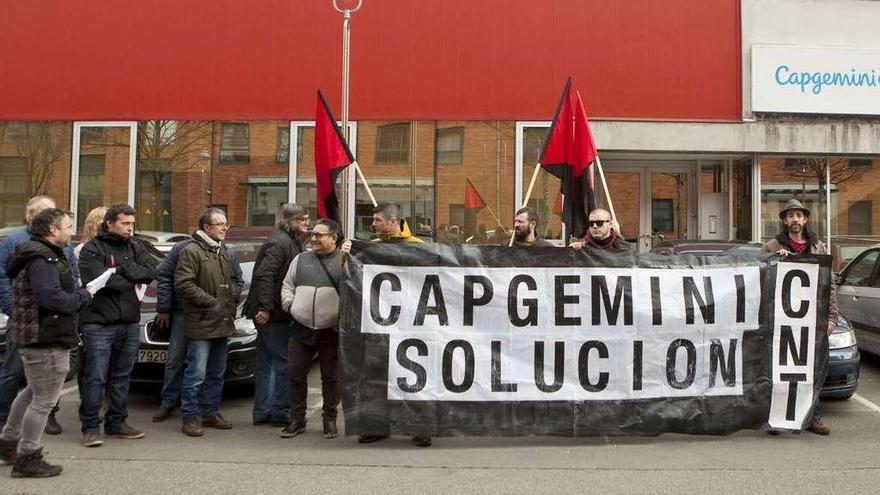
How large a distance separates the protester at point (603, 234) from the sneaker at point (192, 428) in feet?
11.0

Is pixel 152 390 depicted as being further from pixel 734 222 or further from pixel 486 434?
pixel 734 222

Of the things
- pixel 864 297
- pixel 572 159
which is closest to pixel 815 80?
pixel 864 297

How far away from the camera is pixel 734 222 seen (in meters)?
12.8

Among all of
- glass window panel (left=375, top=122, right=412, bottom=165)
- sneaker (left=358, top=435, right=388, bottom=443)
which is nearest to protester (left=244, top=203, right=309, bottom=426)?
sneaker (left=358, top=435, right=388, bottom=443)

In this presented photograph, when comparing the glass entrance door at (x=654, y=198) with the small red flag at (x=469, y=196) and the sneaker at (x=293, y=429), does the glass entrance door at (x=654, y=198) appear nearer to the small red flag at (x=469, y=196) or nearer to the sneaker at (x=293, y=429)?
the small red flag at (x=469, y=196)

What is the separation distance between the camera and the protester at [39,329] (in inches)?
172

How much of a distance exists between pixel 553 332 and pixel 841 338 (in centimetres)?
289

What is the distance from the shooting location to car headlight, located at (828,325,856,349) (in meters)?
6.09

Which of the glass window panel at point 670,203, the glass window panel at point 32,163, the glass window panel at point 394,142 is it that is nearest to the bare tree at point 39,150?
the glass window panel at point 32,163

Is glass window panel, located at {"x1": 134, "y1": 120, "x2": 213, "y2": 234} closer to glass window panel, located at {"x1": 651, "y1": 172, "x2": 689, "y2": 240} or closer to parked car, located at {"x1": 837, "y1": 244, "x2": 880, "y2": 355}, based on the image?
glass window panel, located at {"x1": 651, "y1": 172, "x2": 689, "y2": 240}

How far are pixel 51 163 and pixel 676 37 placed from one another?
11617mm

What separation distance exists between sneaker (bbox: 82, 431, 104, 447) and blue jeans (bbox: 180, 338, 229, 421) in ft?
2.05

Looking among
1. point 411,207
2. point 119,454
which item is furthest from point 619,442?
point 411,207

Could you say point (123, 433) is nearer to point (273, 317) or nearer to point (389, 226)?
point (273, 317)
